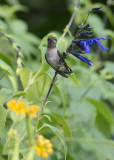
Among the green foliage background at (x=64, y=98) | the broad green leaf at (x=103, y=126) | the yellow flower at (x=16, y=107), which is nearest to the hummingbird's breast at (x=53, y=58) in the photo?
the green foliage background at (x=64, y=98)

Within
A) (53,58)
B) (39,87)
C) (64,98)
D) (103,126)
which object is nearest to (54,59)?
(53,58)

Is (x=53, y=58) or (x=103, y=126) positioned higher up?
(x=53, y=58)

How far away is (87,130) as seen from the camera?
285cm

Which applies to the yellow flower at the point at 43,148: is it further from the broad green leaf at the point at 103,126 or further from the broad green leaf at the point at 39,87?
the broad green leaf at the point at 103,126

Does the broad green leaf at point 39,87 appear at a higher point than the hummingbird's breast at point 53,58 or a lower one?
lower

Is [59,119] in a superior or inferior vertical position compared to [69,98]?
superior

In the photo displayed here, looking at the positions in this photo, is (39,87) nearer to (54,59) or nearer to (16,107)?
(54,59)

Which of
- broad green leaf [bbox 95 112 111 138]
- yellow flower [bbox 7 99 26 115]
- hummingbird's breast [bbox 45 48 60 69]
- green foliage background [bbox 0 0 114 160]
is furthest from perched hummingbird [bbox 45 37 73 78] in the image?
broad green leaf [bbox 95 112 111 138]

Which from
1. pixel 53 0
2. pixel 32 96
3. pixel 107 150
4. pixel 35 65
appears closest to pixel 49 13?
pixel 53 0

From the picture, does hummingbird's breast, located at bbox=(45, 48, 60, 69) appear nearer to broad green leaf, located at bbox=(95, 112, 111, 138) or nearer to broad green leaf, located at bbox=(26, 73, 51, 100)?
broad green leaf, located at bbox=(26, 73, 51, 100)

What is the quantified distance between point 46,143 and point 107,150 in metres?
2.08

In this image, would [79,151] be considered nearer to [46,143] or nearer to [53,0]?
[46,143]

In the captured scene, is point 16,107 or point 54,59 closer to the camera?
point 16,107

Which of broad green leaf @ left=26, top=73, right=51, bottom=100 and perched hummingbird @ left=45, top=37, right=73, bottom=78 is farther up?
perched hummingbird @ left=45, top=37, right=73, bottom=78
